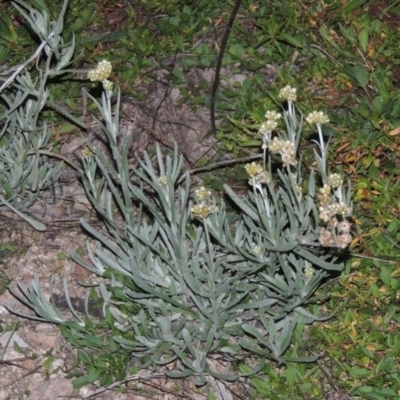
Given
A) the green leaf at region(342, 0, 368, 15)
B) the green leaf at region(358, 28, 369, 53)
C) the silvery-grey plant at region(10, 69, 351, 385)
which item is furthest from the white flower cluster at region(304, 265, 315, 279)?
the green leaf at region(342, 0, 368, 15)

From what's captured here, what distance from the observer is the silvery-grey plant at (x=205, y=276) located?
3061mm

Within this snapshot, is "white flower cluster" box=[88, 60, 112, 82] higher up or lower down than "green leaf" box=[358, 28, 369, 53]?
higher up

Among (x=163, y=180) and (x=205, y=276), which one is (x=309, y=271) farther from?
(x=163, y=180)

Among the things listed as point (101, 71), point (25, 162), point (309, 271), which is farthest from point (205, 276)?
point (25, 162)

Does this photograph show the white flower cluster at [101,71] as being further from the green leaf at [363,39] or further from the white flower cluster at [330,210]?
the green leaf at [363,39]

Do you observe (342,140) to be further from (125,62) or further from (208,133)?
→ (125,62)

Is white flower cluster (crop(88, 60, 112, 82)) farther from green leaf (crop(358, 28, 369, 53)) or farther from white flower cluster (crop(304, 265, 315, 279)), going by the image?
green leaf (crop(358, 28, 369, 53))

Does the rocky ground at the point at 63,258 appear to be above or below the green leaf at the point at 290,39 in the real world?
below

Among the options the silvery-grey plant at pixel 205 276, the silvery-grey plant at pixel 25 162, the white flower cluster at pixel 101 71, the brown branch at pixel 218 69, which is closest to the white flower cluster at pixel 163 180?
the silvery-grey plant at pixel 205 276

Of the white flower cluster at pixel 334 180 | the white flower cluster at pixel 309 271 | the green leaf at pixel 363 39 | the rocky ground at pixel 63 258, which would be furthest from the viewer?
the green leaf at pixel 363 39

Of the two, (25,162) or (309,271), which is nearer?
(309,271)

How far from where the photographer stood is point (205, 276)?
3.28 meters

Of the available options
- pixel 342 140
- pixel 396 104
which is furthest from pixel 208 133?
pixel 396 104

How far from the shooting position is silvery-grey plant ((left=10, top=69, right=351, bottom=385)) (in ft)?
10.0
